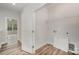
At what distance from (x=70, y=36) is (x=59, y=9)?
1.44 feet

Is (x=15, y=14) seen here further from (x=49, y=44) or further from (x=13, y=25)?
(x=49, y=44)

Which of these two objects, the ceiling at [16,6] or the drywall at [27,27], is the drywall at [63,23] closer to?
the drywall at [27,27]

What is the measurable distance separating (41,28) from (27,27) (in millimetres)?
221

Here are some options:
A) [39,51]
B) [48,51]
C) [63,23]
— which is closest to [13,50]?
[39,51]

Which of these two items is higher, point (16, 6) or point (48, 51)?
point (16, 6)

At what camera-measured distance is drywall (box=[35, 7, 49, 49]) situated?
1410mm

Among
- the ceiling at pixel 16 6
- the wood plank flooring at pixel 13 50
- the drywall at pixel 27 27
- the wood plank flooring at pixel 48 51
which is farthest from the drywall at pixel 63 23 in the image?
the wood plank flooring at pixel 13 50

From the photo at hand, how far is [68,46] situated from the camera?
1.38 m

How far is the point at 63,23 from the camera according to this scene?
1.37 m

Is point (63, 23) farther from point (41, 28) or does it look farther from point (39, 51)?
point (39, 51)

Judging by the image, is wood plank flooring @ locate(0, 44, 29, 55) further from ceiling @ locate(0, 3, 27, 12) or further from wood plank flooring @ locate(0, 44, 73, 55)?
ceiling @ locate(0, 3, 27, 12)
